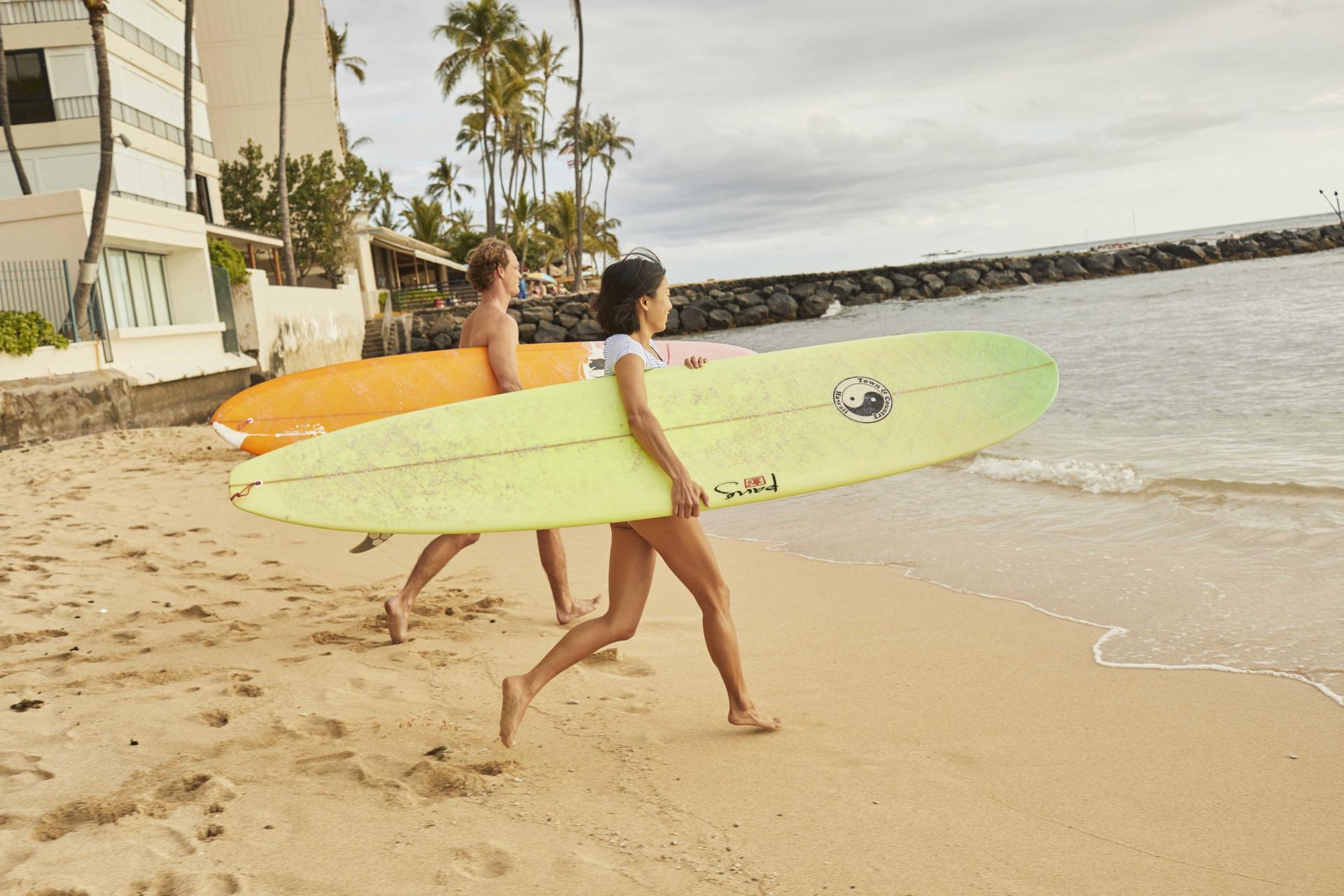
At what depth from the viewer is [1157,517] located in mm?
5246

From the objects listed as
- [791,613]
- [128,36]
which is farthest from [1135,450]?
[128,36]

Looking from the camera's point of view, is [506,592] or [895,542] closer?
[506,592]

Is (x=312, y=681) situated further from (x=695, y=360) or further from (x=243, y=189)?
(x=243, y=189)

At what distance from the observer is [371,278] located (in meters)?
33.8

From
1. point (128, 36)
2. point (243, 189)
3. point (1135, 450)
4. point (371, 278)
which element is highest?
point (128, 36)

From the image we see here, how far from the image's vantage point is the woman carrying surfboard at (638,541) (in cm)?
249

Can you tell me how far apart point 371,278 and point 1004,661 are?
33.3 m

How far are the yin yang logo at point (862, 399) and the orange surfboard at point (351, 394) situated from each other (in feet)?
4.18

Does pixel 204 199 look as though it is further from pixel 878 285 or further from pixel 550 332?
pixel 878 285

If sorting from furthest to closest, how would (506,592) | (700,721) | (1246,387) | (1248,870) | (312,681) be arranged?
1. (1246,387)
2. (506,592)
3. (312,681)
4. (700,721)
5. (1248,870)

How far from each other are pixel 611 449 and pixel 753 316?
34.7 m

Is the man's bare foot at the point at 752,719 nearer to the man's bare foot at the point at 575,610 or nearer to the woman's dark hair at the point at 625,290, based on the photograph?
the woman's dark hair at the point at 625,290

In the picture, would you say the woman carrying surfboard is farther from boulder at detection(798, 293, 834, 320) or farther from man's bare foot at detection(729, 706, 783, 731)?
boulder at detection(798, 293, 834, 320)

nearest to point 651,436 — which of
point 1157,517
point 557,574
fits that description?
point 557,574
